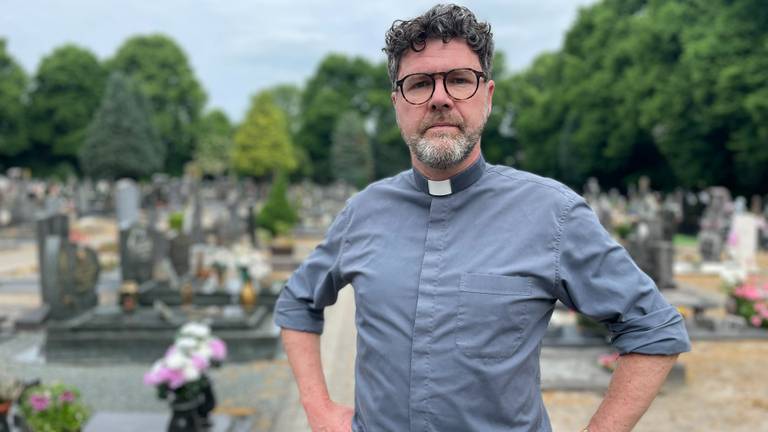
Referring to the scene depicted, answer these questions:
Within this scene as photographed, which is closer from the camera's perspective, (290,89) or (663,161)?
(663,161)

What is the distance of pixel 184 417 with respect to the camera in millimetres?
5984

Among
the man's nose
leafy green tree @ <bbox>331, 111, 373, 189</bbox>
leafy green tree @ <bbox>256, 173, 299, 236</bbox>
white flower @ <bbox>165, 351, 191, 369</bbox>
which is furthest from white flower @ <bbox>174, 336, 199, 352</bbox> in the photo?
leafy green tree @ <bbox>331, 111, 373, 189</bbox>

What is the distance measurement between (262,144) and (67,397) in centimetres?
5868

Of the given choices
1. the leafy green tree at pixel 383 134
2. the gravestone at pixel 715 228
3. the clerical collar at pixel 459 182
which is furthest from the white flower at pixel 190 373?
the leafy green tree at pixel 383 134

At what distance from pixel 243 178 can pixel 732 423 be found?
67736 millimetres

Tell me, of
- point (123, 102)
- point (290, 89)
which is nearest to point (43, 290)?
point (123, 102)

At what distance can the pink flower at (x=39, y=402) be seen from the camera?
5340 mm

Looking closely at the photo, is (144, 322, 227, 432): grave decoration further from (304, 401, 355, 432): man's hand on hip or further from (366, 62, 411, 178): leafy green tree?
(366, 62, 411, 178): leafy green tree

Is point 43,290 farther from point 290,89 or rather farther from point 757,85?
point 290,89

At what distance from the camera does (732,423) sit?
6.85m

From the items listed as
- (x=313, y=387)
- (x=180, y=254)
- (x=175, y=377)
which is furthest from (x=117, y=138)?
(x=313, y=387)

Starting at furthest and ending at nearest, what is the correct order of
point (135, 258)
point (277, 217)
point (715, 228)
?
point (277, 217) < point (715, 228) < point (135, 258)

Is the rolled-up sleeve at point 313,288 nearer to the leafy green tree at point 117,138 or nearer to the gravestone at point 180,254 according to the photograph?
the gravestone at point 180,254

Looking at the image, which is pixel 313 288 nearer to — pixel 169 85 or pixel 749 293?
pixel 749 293
